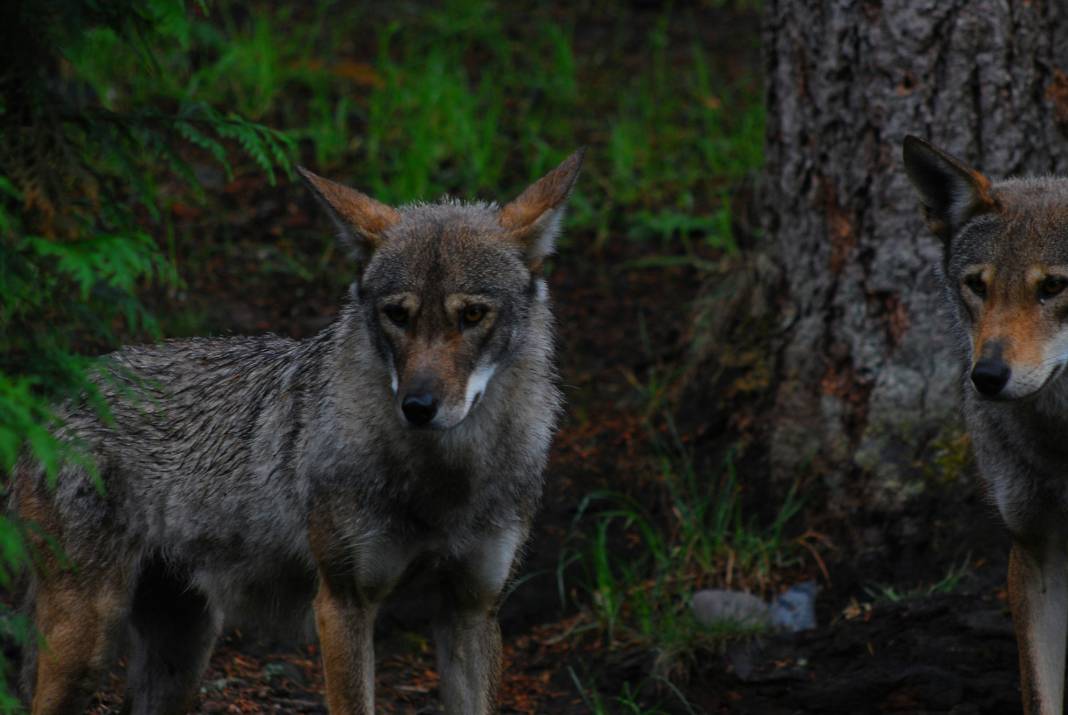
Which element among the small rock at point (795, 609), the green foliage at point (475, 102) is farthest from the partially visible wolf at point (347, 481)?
the green foliage at point (475, 102)

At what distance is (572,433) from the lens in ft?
25.7

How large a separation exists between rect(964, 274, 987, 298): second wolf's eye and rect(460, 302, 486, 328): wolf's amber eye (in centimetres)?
170

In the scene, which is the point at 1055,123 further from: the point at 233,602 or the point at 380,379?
the point at 233,602

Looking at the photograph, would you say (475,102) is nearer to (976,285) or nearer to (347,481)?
(347,481)

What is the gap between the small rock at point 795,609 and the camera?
649cm

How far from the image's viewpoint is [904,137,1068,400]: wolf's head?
449cm

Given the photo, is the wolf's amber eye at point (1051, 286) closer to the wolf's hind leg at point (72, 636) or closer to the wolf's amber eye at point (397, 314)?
the wolf's amber eye at point (397, 314)

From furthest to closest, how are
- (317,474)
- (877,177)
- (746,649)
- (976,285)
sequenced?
(877,177), (746,649), (317,474), (976,285)

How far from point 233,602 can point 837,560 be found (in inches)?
115

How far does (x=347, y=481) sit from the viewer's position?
16.1 ft

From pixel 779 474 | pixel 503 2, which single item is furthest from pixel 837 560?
pixel 503 2

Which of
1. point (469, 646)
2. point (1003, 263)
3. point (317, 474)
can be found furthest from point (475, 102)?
point (1003, 263)

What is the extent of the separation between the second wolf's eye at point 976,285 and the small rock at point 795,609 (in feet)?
7.05

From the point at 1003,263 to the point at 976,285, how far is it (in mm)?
139
